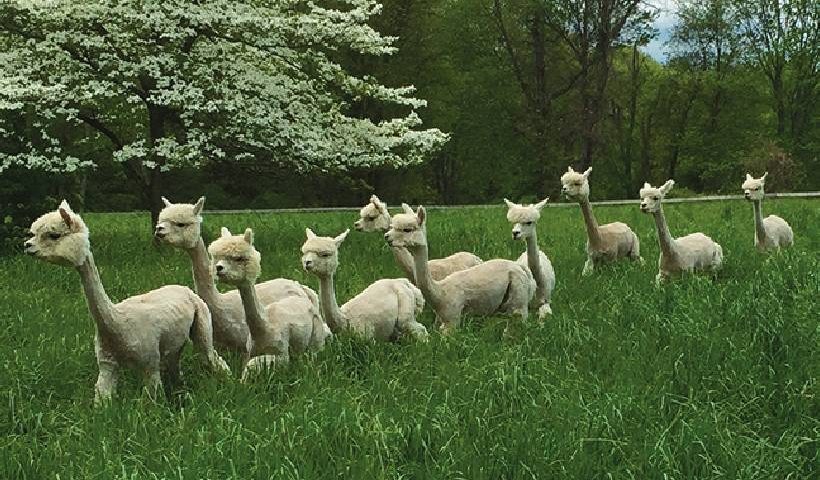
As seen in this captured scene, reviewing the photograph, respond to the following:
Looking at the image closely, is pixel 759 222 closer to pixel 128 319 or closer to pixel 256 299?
pixel 256 299

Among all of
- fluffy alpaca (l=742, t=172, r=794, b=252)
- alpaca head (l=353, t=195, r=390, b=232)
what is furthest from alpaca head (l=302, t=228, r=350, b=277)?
fluffy alpaca (l=742, t=172, r=794, b=252)

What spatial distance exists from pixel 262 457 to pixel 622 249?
7404 millimetres

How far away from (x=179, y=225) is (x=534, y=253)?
11.4ft

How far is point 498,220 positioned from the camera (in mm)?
17922

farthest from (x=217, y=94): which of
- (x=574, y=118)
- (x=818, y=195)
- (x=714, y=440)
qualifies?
(x=574, y=118)

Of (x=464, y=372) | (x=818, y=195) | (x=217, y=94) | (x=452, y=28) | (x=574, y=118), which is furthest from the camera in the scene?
(x=452, y=28)

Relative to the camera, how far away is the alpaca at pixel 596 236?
9.35m

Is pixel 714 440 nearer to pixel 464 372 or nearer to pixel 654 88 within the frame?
pixel 464 372

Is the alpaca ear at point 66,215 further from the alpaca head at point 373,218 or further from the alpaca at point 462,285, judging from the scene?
the alpaca head at point 373,218

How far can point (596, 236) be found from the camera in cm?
1008

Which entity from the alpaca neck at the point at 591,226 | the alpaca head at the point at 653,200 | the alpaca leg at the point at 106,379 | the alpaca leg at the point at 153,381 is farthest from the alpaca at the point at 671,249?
the alpaca leg at the point at 106,379

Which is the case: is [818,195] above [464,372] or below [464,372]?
below

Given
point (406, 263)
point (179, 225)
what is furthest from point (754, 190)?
point (179, 225)

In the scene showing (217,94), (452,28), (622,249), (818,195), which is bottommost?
(818,195)
